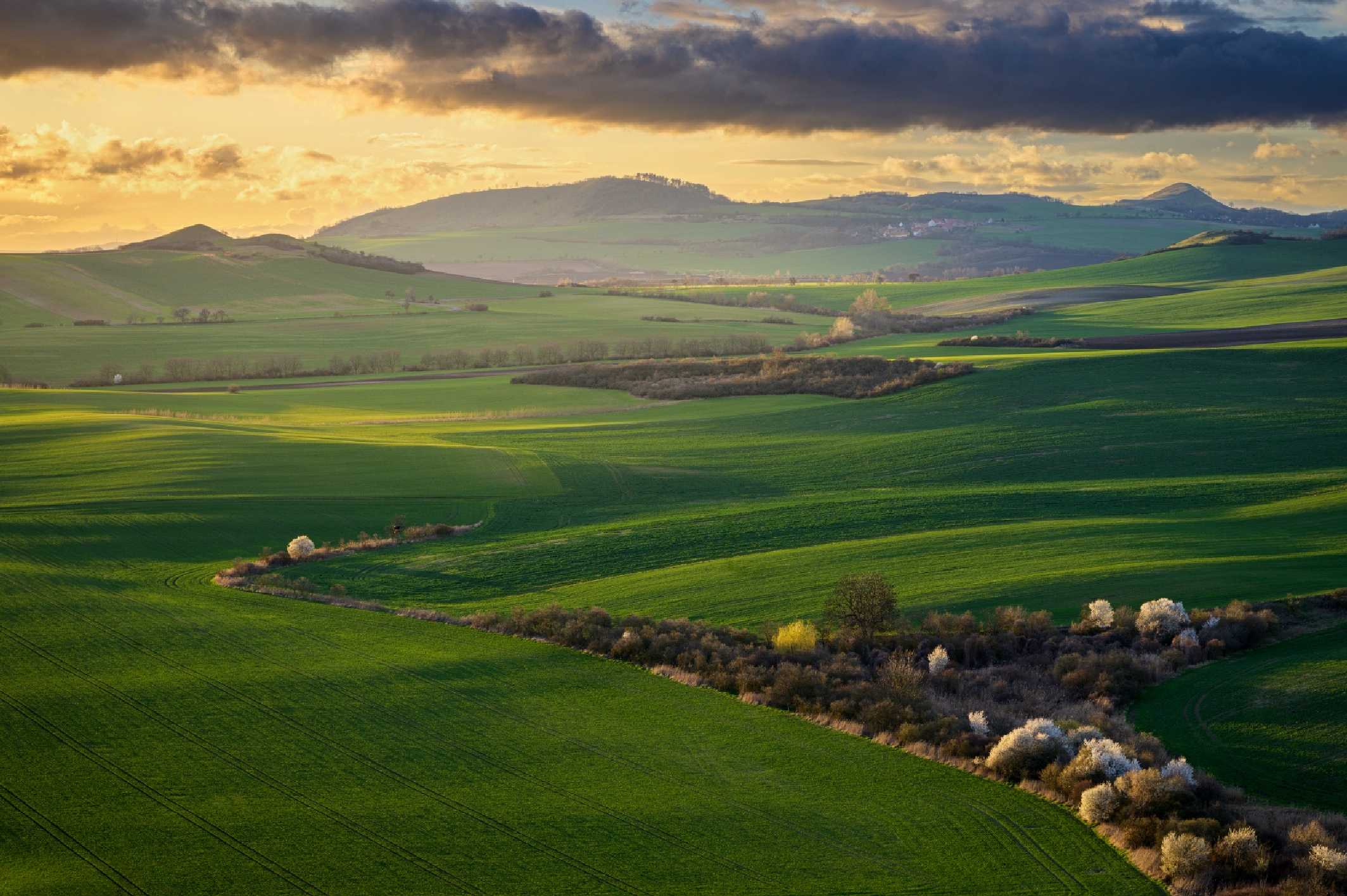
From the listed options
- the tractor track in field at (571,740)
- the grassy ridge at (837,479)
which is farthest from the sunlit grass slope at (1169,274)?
the tractor track in field at (571,740)

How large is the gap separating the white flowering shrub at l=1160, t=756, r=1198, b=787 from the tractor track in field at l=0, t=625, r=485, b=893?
1213 centimetres

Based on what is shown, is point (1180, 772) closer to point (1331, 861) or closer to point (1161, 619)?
point (1331, 861)

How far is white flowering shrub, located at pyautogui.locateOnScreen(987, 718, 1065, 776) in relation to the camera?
21.7 metres

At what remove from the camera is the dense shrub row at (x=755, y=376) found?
84188mm

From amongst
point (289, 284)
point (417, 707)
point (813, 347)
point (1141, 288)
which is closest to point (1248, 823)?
point (417, 707)

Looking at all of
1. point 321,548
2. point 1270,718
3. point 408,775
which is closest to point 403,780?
point 408,775

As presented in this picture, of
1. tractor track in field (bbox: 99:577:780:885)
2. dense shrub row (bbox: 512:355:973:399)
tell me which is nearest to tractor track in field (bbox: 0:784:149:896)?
tractor track in field (bbox: 99:577:780:885)

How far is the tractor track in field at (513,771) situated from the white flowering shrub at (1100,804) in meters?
6.35

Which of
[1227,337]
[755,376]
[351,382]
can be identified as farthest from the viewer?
[351,382]

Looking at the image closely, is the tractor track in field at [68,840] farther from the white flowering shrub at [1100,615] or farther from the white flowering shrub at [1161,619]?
the white flowering shrub at [1161,619]

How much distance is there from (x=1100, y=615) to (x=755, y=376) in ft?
210

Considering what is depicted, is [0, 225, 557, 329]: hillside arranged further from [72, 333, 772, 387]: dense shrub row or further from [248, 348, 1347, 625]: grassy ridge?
[248, 348, 1347, 625]: grassy ridge

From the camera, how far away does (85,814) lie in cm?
1850

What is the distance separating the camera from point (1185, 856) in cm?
1747
